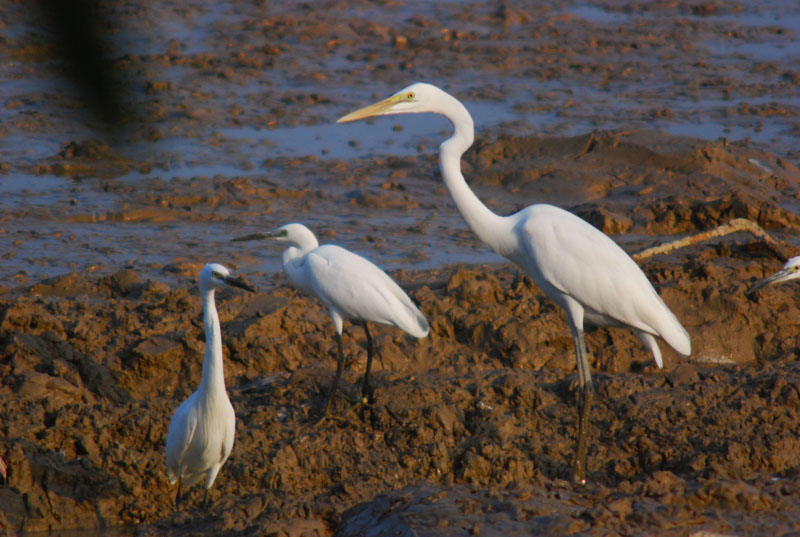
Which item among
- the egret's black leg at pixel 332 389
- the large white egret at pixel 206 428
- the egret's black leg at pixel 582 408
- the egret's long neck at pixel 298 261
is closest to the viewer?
the large white egret at pixel 206 428

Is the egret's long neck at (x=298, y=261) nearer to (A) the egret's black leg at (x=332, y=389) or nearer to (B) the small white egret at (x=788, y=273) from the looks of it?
(A) the egret's black leg at (x=332, y=389)

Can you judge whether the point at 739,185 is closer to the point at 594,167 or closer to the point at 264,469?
the point at 594,167

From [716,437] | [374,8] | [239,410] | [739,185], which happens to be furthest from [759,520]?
[374,8]

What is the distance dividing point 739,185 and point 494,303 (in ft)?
14.7

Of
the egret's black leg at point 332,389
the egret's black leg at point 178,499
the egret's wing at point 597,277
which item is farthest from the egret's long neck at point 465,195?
the egret's black leg at point 178,499

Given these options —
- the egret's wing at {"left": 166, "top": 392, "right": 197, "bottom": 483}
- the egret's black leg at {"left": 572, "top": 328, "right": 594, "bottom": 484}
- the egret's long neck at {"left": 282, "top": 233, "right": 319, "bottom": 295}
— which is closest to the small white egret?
the egret's black leg at {"left": 572, "top": 328, "right": 594, "bottom": 484}

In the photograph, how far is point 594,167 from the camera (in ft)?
35.4

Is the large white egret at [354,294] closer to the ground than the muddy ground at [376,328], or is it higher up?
higher up

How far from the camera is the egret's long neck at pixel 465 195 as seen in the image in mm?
5738

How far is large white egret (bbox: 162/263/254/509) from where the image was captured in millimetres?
4719

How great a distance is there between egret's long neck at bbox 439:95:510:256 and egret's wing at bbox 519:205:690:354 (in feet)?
0.77

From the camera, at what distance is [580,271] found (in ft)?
18.0

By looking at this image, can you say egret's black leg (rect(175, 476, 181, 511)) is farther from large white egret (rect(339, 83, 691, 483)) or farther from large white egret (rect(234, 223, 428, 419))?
large white egret (rect(339, 83, 691, 483))

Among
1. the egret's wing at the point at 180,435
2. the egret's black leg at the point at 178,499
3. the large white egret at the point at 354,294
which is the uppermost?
the large white egret at the point at 354,294
